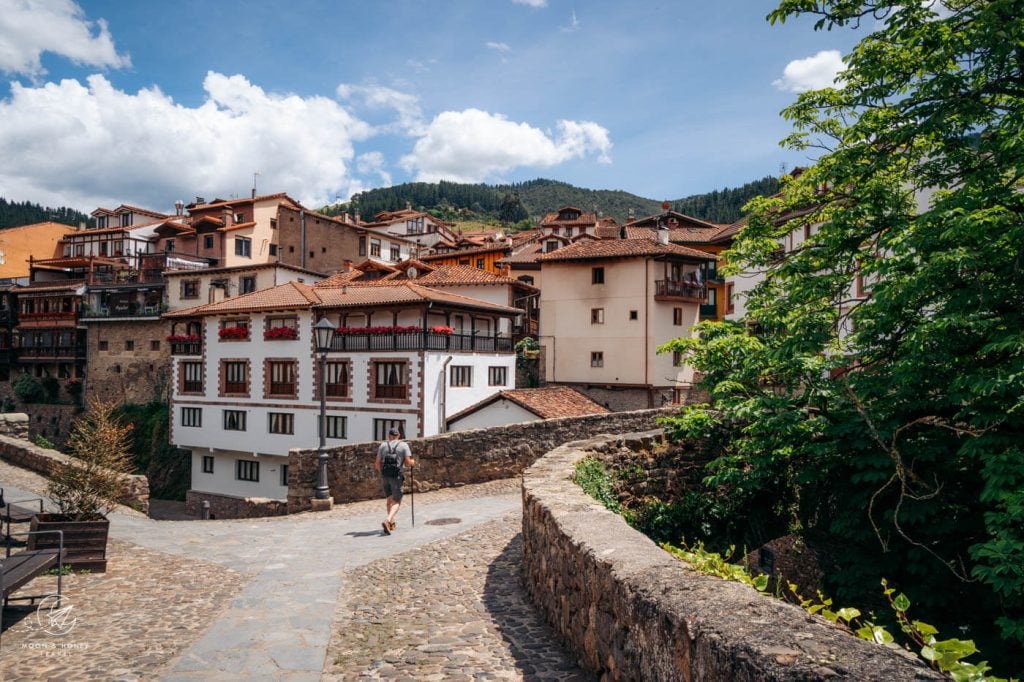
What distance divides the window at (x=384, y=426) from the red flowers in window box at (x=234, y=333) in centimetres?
1013

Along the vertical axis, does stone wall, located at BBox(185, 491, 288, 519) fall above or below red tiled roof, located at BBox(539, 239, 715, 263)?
below

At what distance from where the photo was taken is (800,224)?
12.2 metres

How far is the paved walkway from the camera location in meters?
5.56

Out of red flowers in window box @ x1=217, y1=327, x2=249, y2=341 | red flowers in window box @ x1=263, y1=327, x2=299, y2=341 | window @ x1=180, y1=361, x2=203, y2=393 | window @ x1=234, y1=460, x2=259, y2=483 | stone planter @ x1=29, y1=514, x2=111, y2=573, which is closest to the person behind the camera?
stone planter @ x1=29, y1=514, x2=111, y2=573

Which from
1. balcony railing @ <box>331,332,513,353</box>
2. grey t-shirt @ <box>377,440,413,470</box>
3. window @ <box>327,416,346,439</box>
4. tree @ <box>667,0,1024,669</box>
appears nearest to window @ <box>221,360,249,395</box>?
window @ <box>327,416,346,439</box>

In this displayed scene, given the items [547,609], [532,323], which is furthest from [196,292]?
[547,609]

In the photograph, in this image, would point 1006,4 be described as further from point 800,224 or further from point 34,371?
point 34,371

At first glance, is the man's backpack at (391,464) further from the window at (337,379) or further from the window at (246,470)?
the window at (246,470)

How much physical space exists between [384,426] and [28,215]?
377 feet

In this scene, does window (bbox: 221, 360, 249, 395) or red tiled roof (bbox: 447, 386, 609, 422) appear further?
window (bbox: 221, 360, 249, 395)

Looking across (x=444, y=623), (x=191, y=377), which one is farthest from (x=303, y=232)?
(x=444, y=623)

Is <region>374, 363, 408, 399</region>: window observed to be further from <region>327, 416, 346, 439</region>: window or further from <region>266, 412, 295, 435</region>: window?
<region>266, 412, 295, 435</region>: window

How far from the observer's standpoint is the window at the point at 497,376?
109 feet

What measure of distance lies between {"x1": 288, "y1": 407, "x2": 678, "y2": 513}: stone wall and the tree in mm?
6347
